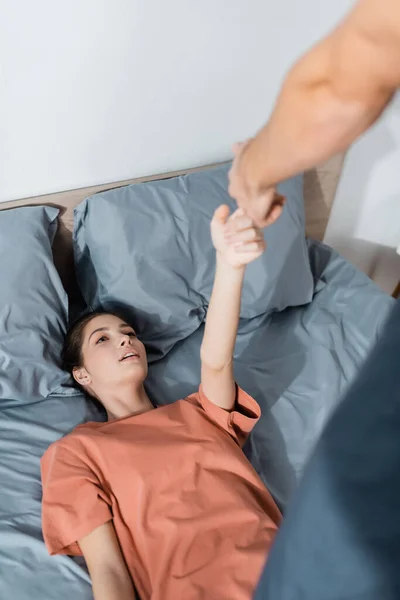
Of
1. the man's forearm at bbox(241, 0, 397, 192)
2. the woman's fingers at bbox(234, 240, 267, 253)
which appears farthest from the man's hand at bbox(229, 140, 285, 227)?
the woman's fingers at bbox(234, 240, 267, 253)

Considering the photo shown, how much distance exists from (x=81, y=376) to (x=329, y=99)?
97 cm

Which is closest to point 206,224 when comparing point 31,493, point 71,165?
point 71,165

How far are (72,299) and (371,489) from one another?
1277 millimetres

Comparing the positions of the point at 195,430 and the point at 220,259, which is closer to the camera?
the point at 220,259

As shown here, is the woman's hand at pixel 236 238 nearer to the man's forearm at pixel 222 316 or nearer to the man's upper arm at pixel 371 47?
the man's forearm at pixel 222 316

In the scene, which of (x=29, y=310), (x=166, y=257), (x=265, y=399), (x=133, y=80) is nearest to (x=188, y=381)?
(x=265, y=399)

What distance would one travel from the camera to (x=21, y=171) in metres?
1.32

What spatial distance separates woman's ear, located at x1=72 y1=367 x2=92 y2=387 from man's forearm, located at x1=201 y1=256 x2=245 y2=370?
12.9 inches

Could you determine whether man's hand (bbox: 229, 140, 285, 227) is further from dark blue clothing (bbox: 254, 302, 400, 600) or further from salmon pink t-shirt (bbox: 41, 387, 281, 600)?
salmon pink t-shirt (bbox: 41, 387, 281, 600)

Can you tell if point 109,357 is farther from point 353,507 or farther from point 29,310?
point 353,507

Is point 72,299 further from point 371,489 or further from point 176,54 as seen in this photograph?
point 371,489

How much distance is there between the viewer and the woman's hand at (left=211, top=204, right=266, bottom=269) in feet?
2.75

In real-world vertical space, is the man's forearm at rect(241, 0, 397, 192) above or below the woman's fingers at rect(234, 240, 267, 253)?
above

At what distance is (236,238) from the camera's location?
2.79ft
